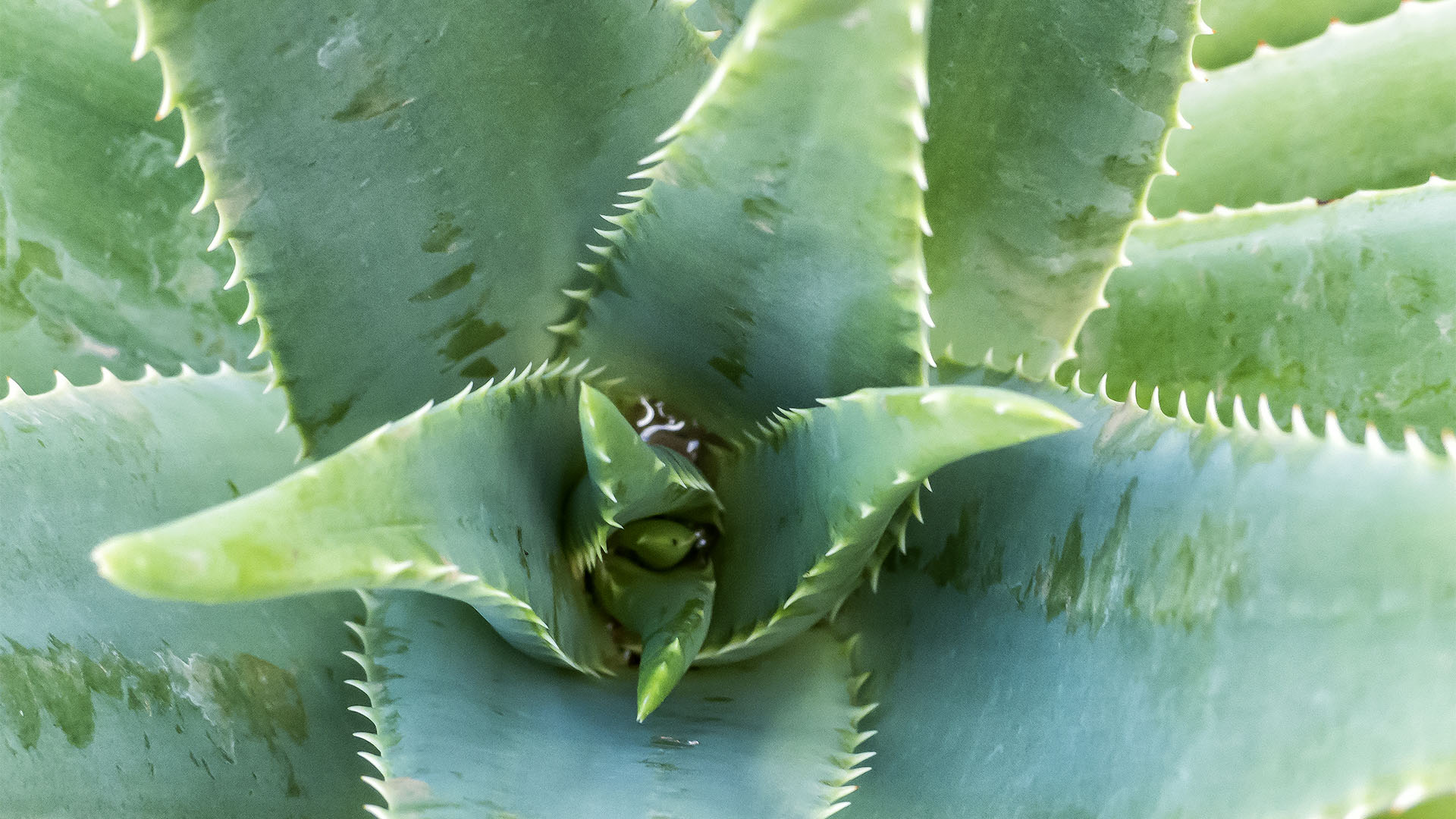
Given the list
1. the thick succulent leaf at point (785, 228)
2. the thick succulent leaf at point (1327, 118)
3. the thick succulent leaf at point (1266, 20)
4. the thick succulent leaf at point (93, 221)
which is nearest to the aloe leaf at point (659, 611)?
the thick succulent leaf at point (785, 228)

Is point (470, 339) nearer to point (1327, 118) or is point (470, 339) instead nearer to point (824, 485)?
point (824, 485)

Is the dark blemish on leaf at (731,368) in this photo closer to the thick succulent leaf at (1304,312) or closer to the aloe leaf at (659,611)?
the aloe leaf at (659,611)

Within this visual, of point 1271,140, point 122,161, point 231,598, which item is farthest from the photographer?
point 1271,140

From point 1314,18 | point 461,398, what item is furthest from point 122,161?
point 1314,18

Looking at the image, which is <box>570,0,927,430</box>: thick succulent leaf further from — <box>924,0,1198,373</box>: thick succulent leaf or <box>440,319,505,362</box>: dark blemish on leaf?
<box>924,0,1198,373</box>: thick succulent leaf

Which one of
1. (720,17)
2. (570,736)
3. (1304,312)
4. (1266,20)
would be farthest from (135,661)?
(1266,20)

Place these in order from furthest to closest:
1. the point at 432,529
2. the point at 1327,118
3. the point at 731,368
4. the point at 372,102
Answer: the point at 1327,118
the point at 731,368
the point at 372,102
the point at 432,529

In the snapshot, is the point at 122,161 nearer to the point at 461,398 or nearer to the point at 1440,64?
the point at 461,398
